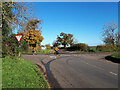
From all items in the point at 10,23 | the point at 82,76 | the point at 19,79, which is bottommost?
the point at 82,76

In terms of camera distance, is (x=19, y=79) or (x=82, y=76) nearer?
(x=19, y=79)

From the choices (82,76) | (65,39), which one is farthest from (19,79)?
(65,39)

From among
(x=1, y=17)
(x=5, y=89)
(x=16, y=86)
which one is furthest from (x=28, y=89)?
(x=1, y=17)

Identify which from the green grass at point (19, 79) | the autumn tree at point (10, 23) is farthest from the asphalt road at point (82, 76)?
the autumn tree at point (10, 23)

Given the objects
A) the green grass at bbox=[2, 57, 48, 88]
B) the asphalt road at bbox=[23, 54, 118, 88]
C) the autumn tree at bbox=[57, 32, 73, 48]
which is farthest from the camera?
the autumn tree at bbox=[57, 32, 73, 48]

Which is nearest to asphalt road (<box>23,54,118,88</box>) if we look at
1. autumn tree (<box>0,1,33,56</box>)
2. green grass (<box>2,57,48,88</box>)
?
green grass (<box>2,57,48,88</box>)

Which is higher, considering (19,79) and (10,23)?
(10,23)

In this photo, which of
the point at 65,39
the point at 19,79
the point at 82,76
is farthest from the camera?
the point at 65,39

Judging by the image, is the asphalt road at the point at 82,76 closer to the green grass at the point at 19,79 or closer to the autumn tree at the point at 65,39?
the green grass at the point at 19,79

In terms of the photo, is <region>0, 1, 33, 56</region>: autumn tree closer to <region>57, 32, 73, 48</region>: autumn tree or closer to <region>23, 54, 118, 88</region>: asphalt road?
<region>23, 54, 118, 88</region>: asphalt road

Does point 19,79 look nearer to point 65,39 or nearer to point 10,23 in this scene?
point 10,23

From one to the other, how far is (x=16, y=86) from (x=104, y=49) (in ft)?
143

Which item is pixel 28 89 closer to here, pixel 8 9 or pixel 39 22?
pixel 8 9

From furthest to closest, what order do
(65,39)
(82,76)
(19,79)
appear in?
(65,39), (82,76), (19,79)
